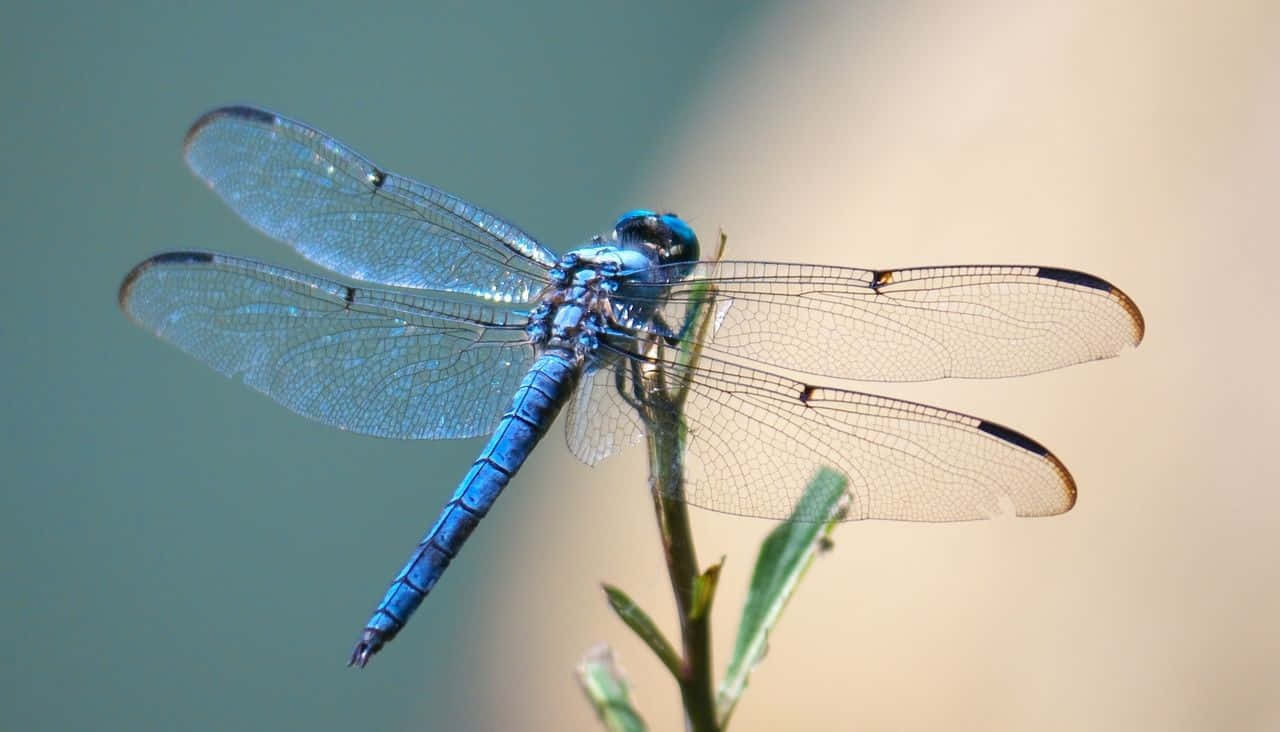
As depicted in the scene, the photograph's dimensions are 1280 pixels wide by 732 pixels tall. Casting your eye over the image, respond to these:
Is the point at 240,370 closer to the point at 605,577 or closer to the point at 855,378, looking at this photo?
the point at 855,378

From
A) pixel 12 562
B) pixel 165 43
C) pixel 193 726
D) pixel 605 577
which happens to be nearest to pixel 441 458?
pixel 605 577

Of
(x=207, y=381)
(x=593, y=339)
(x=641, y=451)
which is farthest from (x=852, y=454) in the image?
(x=207, y=381)

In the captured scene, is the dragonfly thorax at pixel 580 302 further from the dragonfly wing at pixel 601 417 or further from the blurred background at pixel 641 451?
the blurred background at pixel 641 451

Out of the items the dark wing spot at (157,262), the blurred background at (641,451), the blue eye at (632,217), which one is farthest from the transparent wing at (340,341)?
the blurred background at (641,451)

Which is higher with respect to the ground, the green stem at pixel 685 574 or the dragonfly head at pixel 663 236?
the dragonfly head at pixel 663 236

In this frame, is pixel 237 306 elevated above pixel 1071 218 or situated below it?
below

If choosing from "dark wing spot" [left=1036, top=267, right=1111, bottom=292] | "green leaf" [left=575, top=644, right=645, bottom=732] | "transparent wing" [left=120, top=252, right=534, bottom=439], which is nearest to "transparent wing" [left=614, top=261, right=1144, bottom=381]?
"dark wing spot" [left=1036, top=267, right=1111, bottom=292]

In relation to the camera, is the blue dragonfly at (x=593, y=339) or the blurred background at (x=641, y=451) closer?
the blue dragonfly at (x=593, y=339)
